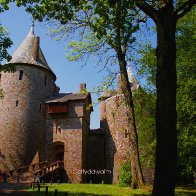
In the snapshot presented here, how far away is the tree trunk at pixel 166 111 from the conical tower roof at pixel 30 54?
31.4 metres

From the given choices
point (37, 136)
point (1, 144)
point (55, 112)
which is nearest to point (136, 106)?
point (55, 112)

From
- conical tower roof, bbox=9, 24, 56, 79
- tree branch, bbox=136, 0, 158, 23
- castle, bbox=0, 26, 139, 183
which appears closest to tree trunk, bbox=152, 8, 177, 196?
tree branch, bbox=136, 0, 158, 23

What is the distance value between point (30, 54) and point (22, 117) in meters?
8.66

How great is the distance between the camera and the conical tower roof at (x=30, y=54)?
3878cm

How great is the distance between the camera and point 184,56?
21109 mm

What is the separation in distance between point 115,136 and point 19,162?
1177cm

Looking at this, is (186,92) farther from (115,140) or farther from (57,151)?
(57,151)

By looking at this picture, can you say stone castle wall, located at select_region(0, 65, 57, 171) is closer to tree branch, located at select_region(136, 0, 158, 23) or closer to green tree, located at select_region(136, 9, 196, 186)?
green tree, located at select_region(136, 9, 196, 186)

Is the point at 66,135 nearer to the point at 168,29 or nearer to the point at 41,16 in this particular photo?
the point at 41,16

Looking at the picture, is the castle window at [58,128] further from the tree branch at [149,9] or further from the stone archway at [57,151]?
the tree branch at [149,9]

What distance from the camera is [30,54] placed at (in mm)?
39812

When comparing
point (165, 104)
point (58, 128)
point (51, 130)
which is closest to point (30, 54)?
point (51, 130)

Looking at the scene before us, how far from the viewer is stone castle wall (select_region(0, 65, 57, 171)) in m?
35.7

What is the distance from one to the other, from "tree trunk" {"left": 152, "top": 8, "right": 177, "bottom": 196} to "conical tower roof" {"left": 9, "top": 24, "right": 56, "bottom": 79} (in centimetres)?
3140
